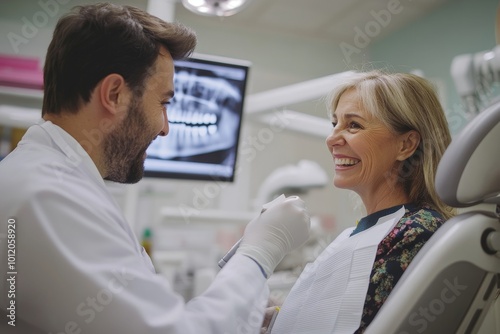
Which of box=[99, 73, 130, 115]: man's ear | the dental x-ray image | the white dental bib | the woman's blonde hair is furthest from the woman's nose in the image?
the dental x-ray image

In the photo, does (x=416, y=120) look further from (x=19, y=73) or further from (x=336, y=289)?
(x=19, y=73)

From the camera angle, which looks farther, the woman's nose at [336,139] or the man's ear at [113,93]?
the woman's nose at [336,139]

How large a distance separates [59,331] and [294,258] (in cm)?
162

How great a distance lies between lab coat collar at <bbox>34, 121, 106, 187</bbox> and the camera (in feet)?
3.14

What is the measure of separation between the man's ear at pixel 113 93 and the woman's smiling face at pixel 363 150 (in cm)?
61

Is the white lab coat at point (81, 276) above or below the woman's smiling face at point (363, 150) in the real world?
below

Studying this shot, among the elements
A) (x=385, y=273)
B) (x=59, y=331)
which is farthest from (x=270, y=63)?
(x=59, y=331)

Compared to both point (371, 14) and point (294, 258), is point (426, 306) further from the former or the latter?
point (371, 14)

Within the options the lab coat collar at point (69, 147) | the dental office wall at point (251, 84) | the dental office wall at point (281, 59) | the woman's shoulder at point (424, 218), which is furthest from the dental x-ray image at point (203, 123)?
the woman's shoulder at point (424, 218)

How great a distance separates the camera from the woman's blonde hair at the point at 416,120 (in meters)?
1.20

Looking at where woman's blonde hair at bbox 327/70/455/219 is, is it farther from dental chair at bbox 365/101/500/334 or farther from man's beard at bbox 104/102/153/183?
man's beard at bbox 104/102/153/183

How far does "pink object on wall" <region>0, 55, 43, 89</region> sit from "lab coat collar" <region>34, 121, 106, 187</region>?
4.59 feet

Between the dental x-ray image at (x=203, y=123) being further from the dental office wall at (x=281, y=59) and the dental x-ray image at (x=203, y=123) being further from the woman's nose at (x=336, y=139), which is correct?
the woman's nose at (x=336, y=139)

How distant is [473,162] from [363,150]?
0.44m
